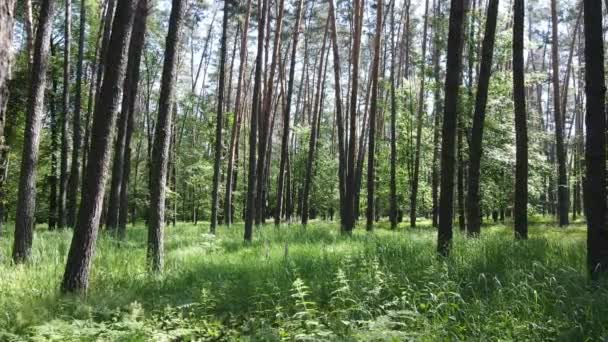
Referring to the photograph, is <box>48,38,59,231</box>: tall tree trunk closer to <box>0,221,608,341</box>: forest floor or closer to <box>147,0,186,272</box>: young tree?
<box>0,221,608,341</box>: forest floor

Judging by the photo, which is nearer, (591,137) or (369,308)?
(369,308)

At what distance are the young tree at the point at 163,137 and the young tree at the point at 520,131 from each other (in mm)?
7471

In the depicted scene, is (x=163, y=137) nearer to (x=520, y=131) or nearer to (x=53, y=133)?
(x=520, y=131)

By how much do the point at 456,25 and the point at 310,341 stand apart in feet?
19.2

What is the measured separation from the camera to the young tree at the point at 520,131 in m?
9.52

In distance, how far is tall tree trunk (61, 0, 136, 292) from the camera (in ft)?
17.4

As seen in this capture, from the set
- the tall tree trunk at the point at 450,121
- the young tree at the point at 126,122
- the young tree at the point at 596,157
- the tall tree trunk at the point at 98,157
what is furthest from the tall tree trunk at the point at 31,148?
the young tree at the point at 596,157

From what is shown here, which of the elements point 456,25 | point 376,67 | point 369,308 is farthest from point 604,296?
point 376,67

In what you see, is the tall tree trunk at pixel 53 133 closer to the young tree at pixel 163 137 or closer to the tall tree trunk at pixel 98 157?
the young tree at pixel 163 137

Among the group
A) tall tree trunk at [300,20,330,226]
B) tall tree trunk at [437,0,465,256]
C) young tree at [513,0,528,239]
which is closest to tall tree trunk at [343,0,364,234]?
tall tree trunk at [300,20,330,226]

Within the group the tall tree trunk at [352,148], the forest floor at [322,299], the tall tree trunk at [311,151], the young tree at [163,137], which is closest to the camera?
the forest floor at [322,299]

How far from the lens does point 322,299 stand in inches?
210

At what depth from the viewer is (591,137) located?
212 inches

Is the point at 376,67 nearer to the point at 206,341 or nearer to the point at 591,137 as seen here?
the point at 591,137
